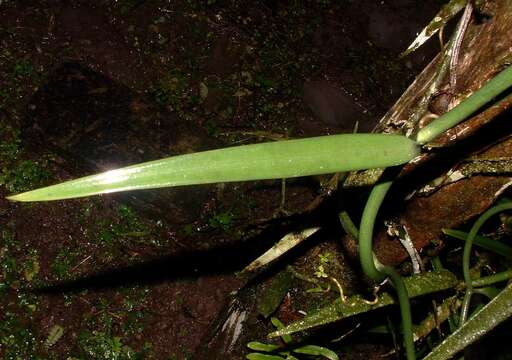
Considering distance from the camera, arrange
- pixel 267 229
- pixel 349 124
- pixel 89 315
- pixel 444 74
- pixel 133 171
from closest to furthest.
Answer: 1. pixel 133 171
2. pixel 444 74
3. pixel 89 315
4. pixel 267 229
5. pixel 349 124

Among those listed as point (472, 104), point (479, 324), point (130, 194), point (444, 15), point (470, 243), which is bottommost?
point (479, 324)

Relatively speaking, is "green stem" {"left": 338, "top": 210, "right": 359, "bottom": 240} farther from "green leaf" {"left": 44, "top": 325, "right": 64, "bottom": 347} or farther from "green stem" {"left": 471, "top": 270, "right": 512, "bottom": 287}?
"green leaf" {"left": 44, "top": 325, "right": 64, "bottom": 347}

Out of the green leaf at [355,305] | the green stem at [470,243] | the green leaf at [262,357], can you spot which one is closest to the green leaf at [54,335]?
the green leaf at [262,357]

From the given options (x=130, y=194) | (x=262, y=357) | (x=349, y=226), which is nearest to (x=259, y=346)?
(x=262, y=357)

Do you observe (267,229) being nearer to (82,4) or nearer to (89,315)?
(89,315)

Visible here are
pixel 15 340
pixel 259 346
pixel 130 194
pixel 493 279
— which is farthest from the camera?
pixel 130 194

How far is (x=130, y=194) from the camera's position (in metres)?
1.82

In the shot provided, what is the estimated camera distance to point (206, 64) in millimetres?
2289

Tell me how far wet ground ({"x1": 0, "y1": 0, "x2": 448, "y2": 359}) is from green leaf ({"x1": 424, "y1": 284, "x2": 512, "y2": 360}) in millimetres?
524

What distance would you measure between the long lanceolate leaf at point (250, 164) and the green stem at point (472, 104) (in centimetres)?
4

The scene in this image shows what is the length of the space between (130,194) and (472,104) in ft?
4.75

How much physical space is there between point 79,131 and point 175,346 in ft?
2.88

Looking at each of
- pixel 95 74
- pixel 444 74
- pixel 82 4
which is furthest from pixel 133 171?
pixel 82 4

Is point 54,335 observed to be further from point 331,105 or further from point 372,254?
point 331,105
